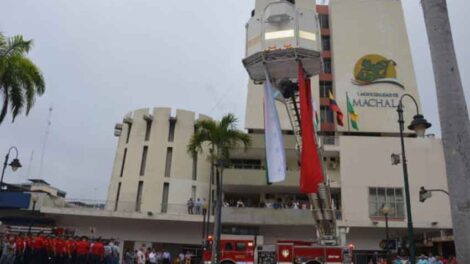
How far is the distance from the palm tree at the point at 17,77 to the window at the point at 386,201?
30.9m

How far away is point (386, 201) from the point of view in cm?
4144

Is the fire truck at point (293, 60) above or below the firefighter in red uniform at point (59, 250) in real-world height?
above

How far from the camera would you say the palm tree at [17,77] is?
19500mm

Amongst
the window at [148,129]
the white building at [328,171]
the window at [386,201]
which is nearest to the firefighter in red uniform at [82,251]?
the white building at [328,171]

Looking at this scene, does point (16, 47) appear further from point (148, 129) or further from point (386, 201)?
point (386, 201)

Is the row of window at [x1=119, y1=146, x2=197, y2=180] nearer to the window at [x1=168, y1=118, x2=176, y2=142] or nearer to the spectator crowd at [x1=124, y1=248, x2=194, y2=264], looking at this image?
the window at [x1=168, y1=118, x2=176, y2=142]

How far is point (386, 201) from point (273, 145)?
2709 cm

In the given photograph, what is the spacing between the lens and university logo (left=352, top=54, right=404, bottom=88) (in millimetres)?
50031

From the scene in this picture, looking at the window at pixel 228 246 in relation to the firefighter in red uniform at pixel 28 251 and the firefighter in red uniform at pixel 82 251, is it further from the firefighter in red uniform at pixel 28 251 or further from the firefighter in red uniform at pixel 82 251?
the firefighter in red uniform at pixel 28 251

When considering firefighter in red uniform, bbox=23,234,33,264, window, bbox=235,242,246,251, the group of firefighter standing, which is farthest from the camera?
window, bbox=235,242,246,251

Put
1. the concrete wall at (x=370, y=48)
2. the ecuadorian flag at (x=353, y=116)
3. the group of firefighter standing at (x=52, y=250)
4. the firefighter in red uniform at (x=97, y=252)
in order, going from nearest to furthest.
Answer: the group of firefighter standing at (x=52, y=250) < the firefighter in red uniform at (x=97, y=252) < the ecuadorian flag at (x=353, y=116) < the concrete wall at (x=370, y=48)

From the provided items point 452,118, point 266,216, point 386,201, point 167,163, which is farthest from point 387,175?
point 452,118

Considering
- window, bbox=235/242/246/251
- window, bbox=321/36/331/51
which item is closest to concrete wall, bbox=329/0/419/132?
window, bbox=321/36/331/51

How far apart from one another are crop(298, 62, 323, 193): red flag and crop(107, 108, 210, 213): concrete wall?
92.6 ft
